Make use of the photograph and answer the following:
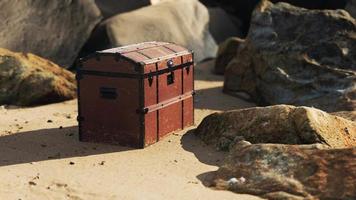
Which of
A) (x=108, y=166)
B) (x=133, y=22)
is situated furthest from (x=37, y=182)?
(x=133, y=22)

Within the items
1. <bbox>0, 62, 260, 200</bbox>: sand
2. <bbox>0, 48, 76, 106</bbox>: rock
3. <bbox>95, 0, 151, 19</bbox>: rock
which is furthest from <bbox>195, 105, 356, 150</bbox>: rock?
<bbox>95, 0, 151, 19</bbox>: rock

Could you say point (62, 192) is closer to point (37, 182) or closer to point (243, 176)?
point (37, 182)

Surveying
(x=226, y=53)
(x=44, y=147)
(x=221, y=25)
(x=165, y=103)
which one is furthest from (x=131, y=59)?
(x=221, y=25)

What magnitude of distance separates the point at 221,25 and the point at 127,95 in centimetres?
1018

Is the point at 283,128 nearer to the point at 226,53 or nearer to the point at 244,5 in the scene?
the point at 226,53

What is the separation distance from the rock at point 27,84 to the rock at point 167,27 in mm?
2681

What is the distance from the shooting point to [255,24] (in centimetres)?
1123

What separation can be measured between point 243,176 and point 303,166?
61 cm

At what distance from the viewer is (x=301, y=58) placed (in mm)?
10500

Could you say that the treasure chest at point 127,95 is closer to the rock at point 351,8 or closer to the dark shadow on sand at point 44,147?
the dark shadow on sand at point 44,147

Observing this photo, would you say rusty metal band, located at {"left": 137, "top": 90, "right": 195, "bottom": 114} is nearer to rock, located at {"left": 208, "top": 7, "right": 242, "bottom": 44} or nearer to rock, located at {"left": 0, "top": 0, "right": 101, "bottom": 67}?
rock, located at {"left": 0, "top": 0, "right": 101, "bottom": 67}

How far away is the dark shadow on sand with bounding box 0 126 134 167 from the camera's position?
7457mm

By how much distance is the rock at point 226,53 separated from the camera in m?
13.2

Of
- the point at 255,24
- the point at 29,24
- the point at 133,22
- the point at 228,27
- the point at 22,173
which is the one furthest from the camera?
the point at 228,27
